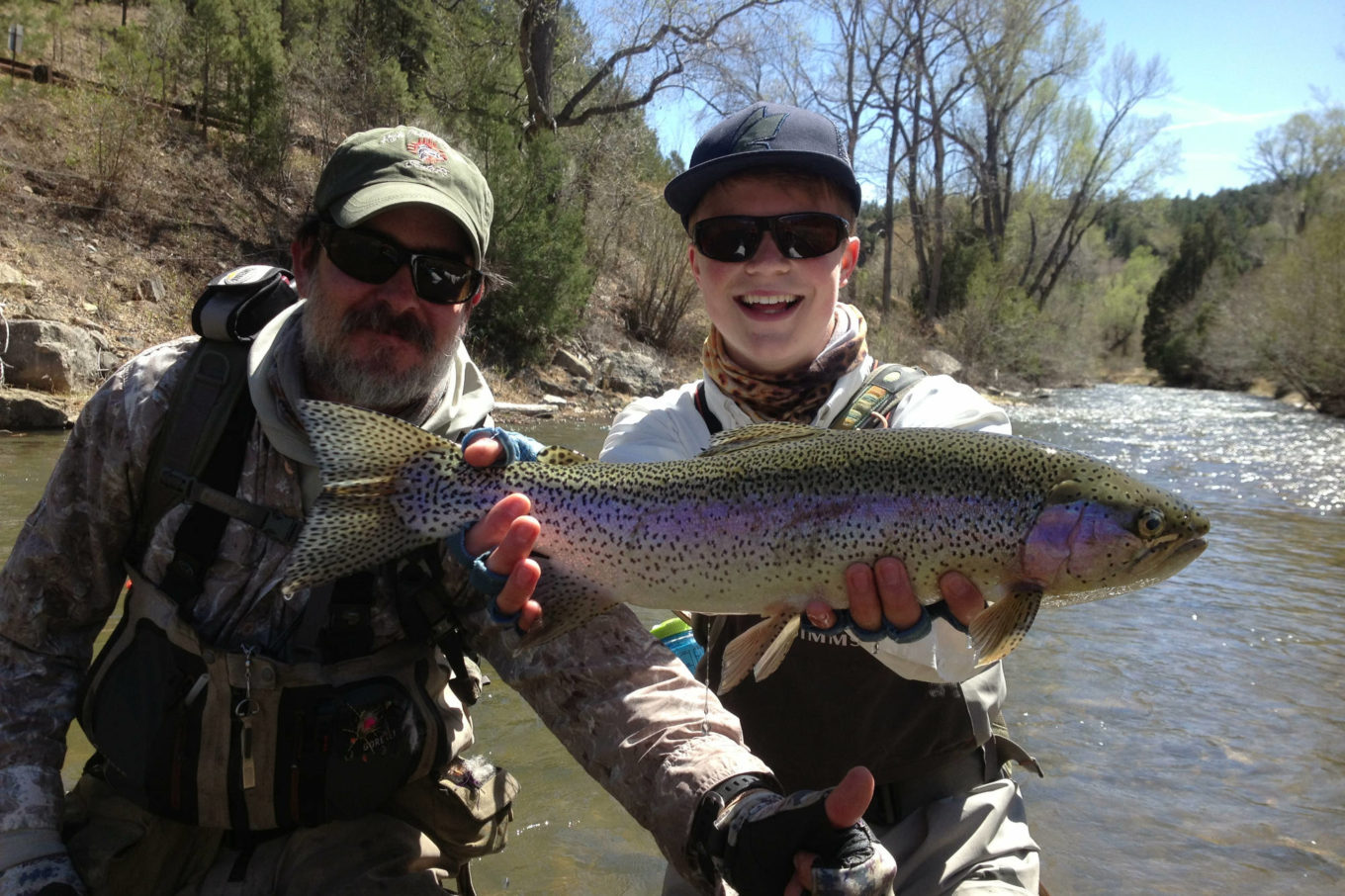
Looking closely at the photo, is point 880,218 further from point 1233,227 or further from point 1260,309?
point 1233,227

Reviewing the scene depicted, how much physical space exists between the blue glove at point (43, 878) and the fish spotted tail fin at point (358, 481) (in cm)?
105

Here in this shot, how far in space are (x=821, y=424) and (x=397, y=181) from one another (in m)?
1.63

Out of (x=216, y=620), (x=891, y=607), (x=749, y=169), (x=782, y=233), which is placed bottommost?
(x=216, y=620)

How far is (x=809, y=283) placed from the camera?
3059mm

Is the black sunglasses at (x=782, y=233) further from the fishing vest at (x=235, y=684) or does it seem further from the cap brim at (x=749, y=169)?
the fishing vest at (x=235, y=684)

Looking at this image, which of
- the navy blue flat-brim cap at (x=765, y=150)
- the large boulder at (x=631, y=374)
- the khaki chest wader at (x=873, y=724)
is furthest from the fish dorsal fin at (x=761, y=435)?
the large boulder at (x=631, y=374)

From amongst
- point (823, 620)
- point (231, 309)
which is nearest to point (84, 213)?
point (231, 309)

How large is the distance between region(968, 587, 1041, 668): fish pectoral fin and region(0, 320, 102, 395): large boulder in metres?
13.3

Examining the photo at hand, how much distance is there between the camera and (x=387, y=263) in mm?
3051

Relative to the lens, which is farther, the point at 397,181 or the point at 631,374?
the point at 631,374

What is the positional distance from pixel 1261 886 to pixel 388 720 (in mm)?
4002

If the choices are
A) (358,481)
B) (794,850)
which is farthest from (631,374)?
(794,850)

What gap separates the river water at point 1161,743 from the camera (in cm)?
419

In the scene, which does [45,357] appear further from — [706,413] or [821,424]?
[821,424]
